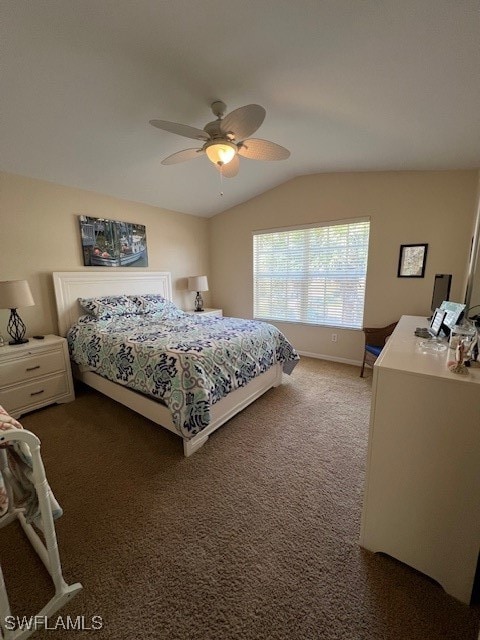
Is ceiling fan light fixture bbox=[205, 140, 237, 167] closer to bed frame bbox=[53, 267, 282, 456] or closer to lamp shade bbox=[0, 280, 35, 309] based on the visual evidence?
bed frame bbox=[53, 267, 282, 456]

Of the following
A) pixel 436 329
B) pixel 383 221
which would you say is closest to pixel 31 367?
pixel 436 329

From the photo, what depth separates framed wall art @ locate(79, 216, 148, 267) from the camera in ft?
10.1

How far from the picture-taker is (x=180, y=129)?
5.46 feet

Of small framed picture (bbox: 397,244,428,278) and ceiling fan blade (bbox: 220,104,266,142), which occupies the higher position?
ceiling fan blade (bbox: 220,104,266,142)

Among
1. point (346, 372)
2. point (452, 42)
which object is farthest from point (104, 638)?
point (346, 372)

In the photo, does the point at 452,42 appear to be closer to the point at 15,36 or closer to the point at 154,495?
the point at 15,36

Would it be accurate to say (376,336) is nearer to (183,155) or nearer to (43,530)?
(183,155)

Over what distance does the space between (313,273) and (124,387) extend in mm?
2880

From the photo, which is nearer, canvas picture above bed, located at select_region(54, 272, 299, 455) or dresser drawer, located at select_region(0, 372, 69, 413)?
canvas picture above bed, located at select_region(54, 272, 299, 455)

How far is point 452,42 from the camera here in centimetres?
117

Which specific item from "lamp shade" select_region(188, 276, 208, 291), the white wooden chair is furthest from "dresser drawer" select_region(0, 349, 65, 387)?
"lamp shade" select_region(188, 276, 208, 291)

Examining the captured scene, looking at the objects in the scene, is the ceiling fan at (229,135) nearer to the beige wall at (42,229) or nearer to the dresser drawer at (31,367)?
the beige wall at (42,229)

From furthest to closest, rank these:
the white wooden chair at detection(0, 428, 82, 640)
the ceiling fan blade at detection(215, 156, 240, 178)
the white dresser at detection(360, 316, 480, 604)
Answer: the ceiling fan blade at detection(215, 156, 240, 178) < the white dresser at detection(360, 316, 480, 604) < the white wooden chair at detection(0, 428, 82, 640)

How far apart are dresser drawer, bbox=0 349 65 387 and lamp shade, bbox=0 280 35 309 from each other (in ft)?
1.62
